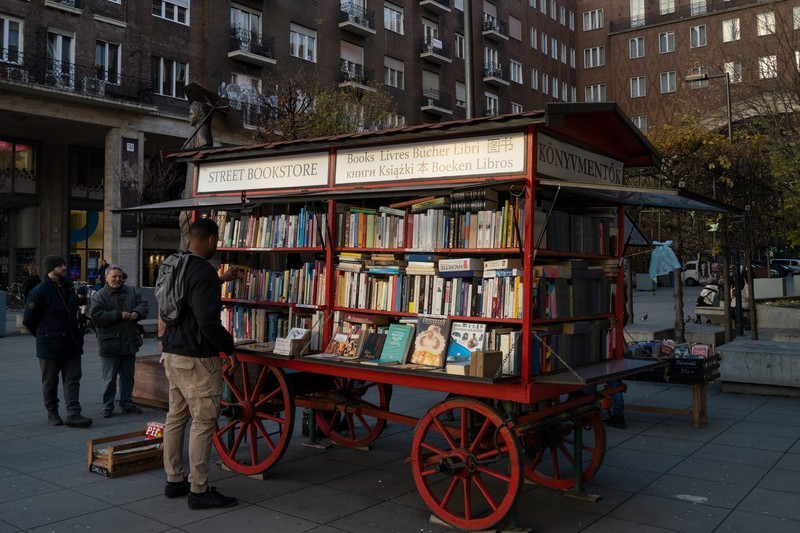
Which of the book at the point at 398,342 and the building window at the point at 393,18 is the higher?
the building window at the point at 393,18

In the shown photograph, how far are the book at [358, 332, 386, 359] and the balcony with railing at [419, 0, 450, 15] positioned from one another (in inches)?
1464

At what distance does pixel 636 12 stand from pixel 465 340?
186 feet

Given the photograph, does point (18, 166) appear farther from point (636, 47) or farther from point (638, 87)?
point (636, 47)

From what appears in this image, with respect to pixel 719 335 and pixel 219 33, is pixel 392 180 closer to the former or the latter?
pixel 719 335

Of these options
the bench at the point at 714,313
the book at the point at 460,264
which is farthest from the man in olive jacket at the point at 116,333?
the bench at the point at 714,313

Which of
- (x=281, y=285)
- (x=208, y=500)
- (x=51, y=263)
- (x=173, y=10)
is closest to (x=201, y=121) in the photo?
(x=51, y=263)

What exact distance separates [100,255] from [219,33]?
10634 mm

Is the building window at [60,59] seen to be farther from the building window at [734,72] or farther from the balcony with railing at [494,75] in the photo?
the balcony with railing at [494,75]

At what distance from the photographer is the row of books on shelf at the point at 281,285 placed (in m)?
6.58

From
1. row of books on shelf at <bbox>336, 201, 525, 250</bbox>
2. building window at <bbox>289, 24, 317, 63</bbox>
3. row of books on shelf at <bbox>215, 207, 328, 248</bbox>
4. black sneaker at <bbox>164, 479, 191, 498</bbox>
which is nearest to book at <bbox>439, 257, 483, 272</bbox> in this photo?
row of books on shelf at <bbox>336, 201, 525, 250</bbox>

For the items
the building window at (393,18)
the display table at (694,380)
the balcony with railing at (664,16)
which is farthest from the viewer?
the balcony with railing at (664,16)

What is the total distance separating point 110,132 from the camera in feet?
85.5

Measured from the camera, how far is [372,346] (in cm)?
600

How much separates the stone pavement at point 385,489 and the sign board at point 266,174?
8.87 ft
